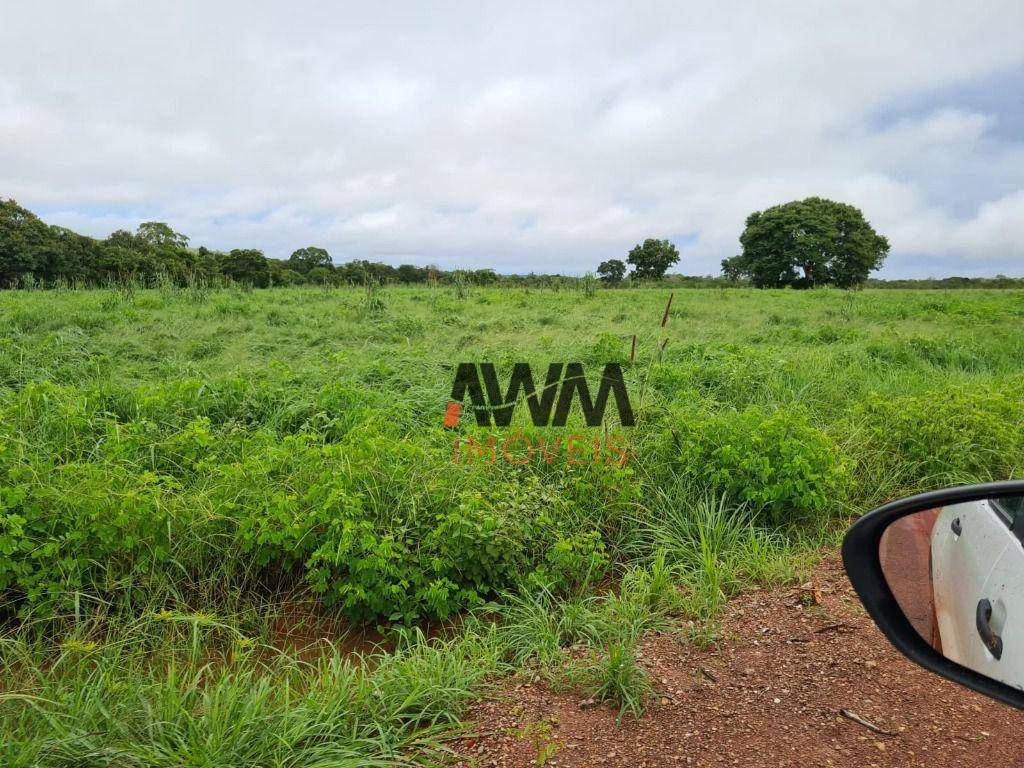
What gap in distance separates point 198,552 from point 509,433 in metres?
Answer: 2.18

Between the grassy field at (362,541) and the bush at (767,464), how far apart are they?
0.02 m

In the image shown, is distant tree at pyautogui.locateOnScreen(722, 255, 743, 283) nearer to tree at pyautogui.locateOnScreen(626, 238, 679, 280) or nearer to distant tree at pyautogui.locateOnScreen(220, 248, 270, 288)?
tree at pyautogui.locateOnScreen(626, 238, 679, 280)

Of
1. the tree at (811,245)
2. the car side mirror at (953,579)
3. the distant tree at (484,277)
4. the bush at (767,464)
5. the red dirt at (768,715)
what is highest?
the tree at (811,245)

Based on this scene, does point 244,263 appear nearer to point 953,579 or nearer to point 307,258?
point 307,258

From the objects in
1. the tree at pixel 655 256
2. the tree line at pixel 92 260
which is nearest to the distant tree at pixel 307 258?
the tree line at pixel 92 260

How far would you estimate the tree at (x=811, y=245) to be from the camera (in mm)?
44844

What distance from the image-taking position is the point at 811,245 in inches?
1757

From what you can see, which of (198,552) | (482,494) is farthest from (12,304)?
(482,494)

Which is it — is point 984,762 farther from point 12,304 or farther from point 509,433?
point 12,304

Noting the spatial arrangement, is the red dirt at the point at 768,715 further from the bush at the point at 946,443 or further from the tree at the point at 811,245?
the tree at the point at 811,245

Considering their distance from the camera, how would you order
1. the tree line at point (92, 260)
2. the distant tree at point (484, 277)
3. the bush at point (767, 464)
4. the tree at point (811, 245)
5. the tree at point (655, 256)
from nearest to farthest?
the bush at point (767, 464) < the distant tree at point (484, 277) < the tree line at point (92, 260) < the tree at point (811, 245) < the tree at point (655, 256)

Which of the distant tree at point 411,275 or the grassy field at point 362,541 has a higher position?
the distant tree at point 411,275

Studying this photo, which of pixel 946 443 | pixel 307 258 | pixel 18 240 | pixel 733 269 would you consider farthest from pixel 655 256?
pixel 946 443

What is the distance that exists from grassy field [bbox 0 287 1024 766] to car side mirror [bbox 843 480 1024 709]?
1219mm
